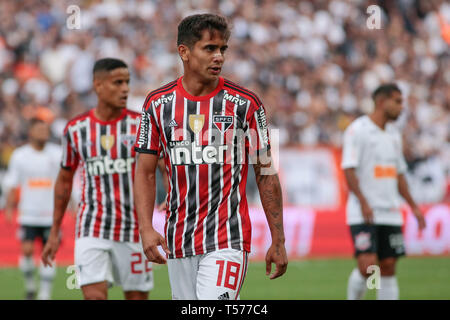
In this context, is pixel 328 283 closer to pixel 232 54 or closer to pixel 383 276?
pixel 383 276

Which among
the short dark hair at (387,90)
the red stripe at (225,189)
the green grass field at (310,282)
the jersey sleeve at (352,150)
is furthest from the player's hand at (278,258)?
the green grass field at (310,282)

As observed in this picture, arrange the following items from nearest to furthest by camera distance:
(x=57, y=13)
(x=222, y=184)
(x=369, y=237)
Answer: (x=222, y=184), (x=369, y=237), (x=57, y=13)

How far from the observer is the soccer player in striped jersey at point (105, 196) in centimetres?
670

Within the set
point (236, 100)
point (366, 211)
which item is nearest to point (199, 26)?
point (236, 100)

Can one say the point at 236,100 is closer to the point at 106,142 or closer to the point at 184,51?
the point at 184,51

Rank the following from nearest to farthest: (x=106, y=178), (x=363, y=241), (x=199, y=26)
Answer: (x=199, y=26) < (x=106, y=178) < (x=363, y=241)

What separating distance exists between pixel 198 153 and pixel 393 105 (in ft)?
13.4

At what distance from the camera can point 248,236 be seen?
4988 millimetres

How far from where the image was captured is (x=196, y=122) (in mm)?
4941

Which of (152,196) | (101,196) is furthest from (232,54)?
(152,196)

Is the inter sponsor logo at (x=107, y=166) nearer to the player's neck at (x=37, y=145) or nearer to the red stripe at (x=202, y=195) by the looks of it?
the red stripe at (x=202, y=195)

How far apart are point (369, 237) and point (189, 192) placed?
3841 mm

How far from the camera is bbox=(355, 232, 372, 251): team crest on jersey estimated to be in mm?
8320

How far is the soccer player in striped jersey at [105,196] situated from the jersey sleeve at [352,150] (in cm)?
257
